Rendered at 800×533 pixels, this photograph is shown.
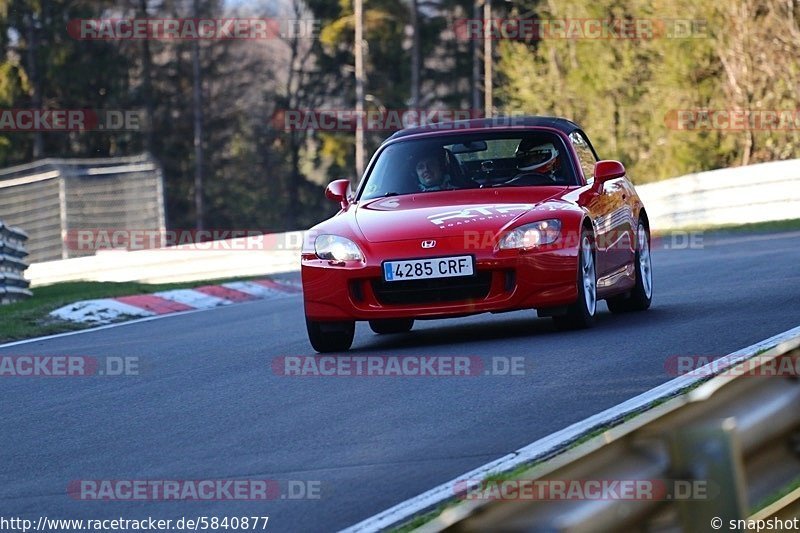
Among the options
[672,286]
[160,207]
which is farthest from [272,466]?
[160,207]

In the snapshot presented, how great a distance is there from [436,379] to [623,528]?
16.1 ft

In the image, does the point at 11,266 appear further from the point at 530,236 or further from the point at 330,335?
the point at 530,236

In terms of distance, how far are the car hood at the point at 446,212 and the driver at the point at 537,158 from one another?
13.7 inches

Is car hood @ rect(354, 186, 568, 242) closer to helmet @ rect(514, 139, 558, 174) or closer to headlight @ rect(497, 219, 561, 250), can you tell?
headlight @ rect(497, 219, 561, 250)

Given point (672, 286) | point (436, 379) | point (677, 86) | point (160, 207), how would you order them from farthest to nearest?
1. point (677, 86)
2. point (160, 207)
3. point (672, 286)
4. point (436, 379)

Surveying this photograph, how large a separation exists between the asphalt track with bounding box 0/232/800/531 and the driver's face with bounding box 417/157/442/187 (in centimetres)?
108

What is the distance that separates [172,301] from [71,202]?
35.3ft

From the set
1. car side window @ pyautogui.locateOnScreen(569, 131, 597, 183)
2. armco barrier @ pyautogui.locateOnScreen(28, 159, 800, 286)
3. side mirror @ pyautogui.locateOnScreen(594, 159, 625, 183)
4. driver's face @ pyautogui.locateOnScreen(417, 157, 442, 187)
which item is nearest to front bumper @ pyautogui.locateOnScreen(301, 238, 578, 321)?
side mirror @ pyautogui.locateOnScreen(594, 159, 625, 183)

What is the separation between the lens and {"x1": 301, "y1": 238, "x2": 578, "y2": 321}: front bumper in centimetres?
904

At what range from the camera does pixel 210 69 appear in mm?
61875

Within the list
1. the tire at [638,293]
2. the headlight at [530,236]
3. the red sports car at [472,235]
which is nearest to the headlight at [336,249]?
the red sports car at [472,235]

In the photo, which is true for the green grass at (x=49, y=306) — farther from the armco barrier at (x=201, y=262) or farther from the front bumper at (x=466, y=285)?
the front bumper at (x=466, y=285)

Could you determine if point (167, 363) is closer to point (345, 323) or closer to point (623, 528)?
point (345, 323)

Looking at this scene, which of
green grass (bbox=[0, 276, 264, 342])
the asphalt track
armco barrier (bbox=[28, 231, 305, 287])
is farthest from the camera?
armco barrier (bbox=[28, 231, 305, 287])
